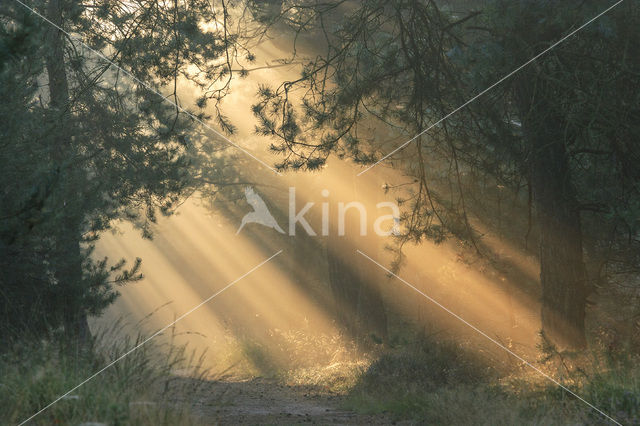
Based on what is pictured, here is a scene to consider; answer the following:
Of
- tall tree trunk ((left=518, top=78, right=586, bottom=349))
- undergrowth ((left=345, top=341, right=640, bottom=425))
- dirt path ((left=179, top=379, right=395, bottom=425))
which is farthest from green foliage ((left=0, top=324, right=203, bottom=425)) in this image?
tall tree trunk ((left=518, top=78, right=586, bottom=349))

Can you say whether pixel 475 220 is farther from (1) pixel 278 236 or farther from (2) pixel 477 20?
(1) pixel 278 236

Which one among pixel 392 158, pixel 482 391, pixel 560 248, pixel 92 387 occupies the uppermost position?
pixel 392 158

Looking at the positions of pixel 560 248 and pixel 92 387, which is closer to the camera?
pixel 92 387

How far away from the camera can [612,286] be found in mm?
15289

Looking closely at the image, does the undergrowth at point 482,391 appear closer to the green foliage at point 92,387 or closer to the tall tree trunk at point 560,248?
the tall tree trunk at point 560,248

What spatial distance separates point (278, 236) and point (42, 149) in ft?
72.3

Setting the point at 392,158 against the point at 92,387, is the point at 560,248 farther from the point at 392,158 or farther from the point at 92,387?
the point at 92,387

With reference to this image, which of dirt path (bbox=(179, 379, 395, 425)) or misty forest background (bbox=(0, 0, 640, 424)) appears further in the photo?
dirt path (bbox=(179, 379, 395, 425))

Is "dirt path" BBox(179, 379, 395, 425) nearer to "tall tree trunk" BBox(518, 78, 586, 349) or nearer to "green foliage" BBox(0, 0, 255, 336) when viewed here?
"green foliage" BBox(0, 0, 255, 336)

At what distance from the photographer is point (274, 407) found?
10.1m

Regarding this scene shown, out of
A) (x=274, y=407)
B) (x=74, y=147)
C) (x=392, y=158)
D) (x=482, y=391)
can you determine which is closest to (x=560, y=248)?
(x=482, y=391)

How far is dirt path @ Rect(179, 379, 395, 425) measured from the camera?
796cm

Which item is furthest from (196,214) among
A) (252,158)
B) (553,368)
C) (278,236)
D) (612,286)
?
(553,368)

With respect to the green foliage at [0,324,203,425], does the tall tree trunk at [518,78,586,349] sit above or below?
below
